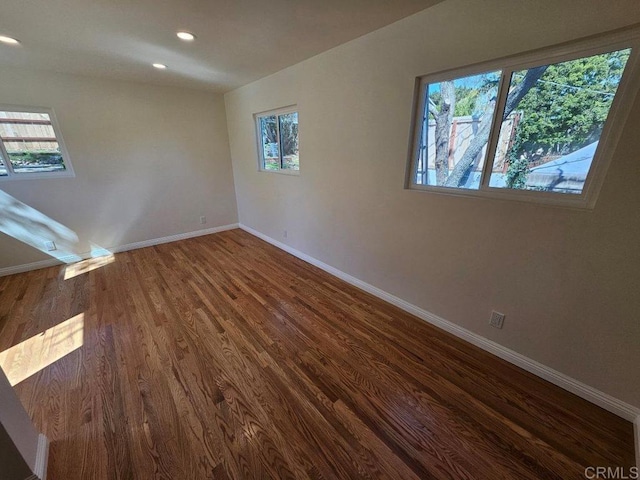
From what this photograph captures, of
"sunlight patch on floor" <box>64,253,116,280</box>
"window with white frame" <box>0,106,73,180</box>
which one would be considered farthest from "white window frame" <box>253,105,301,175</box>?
"sunlight patch on floor" <box>64,253,116,280</box>

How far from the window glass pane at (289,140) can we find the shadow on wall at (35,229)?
318 cm

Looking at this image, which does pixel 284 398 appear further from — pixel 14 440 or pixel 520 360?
pixel 520 360

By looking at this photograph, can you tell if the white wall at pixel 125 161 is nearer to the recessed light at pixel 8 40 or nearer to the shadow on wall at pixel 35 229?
the shadow on wall at pixel 35 229

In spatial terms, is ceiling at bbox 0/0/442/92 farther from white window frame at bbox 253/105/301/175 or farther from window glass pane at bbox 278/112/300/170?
window glass pane at bbox 278/112/300/170

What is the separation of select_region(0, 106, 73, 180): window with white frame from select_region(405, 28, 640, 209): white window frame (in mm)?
4337

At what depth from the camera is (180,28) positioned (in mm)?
1929

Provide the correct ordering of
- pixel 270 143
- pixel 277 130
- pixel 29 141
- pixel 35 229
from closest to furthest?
pixel 29 141, pixel 35 229, pixel 277 130, pixel 270 143

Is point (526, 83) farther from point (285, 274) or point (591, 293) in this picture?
point (285, 274)

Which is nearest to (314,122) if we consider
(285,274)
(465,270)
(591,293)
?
(285,274)

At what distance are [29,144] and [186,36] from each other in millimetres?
2694

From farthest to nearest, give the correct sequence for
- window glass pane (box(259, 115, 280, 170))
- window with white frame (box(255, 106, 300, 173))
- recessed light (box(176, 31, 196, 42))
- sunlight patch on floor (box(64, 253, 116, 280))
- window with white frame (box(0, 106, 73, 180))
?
window glass pane (box(259, 115, 280, 170)) → window with white frame (box(255, 106, 300, 173)) → sunlight patch on floor (box(64, 253, 116, 280)) → window with white frame (box(0, 106, 73, 180)) → recessed light (box(176, 31, 196, 42))

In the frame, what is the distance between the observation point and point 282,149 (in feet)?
11.7

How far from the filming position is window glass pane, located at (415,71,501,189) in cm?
167

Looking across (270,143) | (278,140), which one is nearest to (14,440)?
(278,140)
